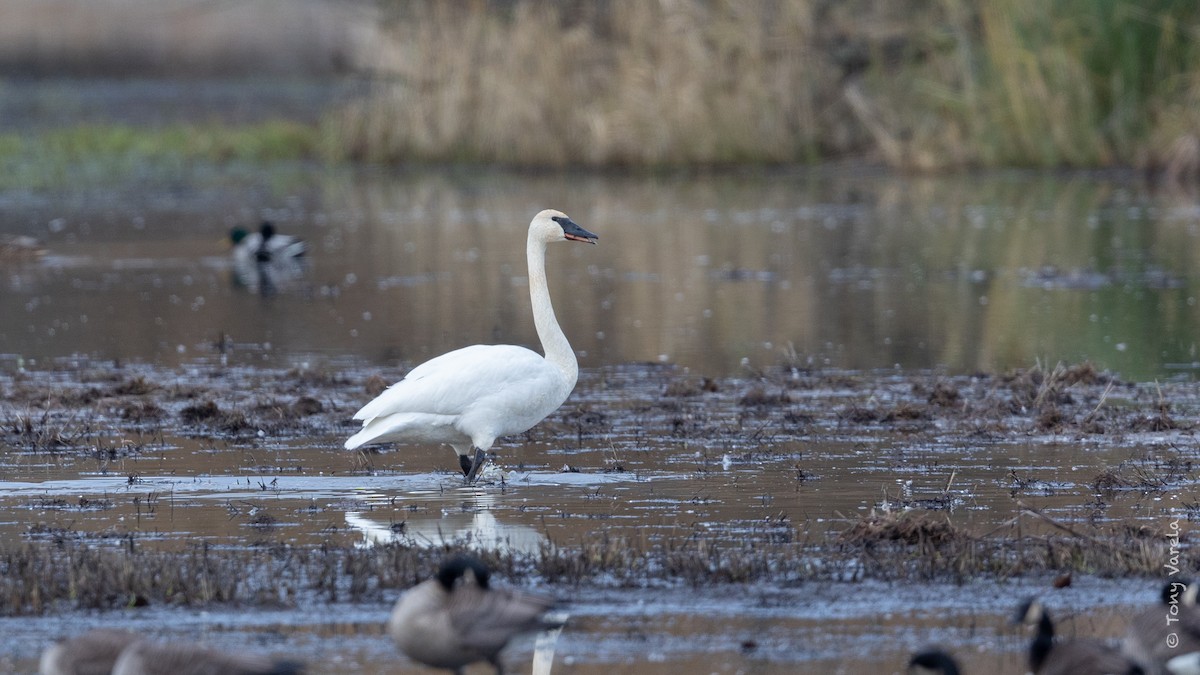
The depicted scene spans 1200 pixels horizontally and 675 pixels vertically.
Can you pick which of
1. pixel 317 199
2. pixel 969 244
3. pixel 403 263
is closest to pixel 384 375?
pixel 403 263

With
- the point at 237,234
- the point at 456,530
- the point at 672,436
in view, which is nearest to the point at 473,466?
the point at 456,530

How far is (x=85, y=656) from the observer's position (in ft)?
19.2

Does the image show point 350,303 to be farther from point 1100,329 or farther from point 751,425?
point 751,425

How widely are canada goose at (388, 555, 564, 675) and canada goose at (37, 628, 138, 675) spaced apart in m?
0.88

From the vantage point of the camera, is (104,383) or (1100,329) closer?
(104,383)

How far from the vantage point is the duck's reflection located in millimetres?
8148

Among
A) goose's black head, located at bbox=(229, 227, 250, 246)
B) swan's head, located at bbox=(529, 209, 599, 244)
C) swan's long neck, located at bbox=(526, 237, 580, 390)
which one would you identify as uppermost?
goose's black head, located at bbox=(229, 227, 250, 246)

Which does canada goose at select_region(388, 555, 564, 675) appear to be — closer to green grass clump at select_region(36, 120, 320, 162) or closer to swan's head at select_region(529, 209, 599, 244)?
swan's head at select_region(529, 209, 599, 244)

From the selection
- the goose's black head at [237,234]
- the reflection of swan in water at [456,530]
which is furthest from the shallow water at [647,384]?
the goose's black head at [237,234]

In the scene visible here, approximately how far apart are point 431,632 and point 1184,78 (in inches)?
1049

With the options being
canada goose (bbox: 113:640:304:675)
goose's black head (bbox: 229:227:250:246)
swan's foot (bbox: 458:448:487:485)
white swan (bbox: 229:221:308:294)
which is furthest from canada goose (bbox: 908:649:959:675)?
goose's black head (bbox: 229:227:250:246)

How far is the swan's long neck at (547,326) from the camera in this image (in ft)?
33.9

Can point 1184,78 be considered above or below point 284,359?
above

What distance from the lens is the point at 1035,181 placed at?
32344 millimetres
